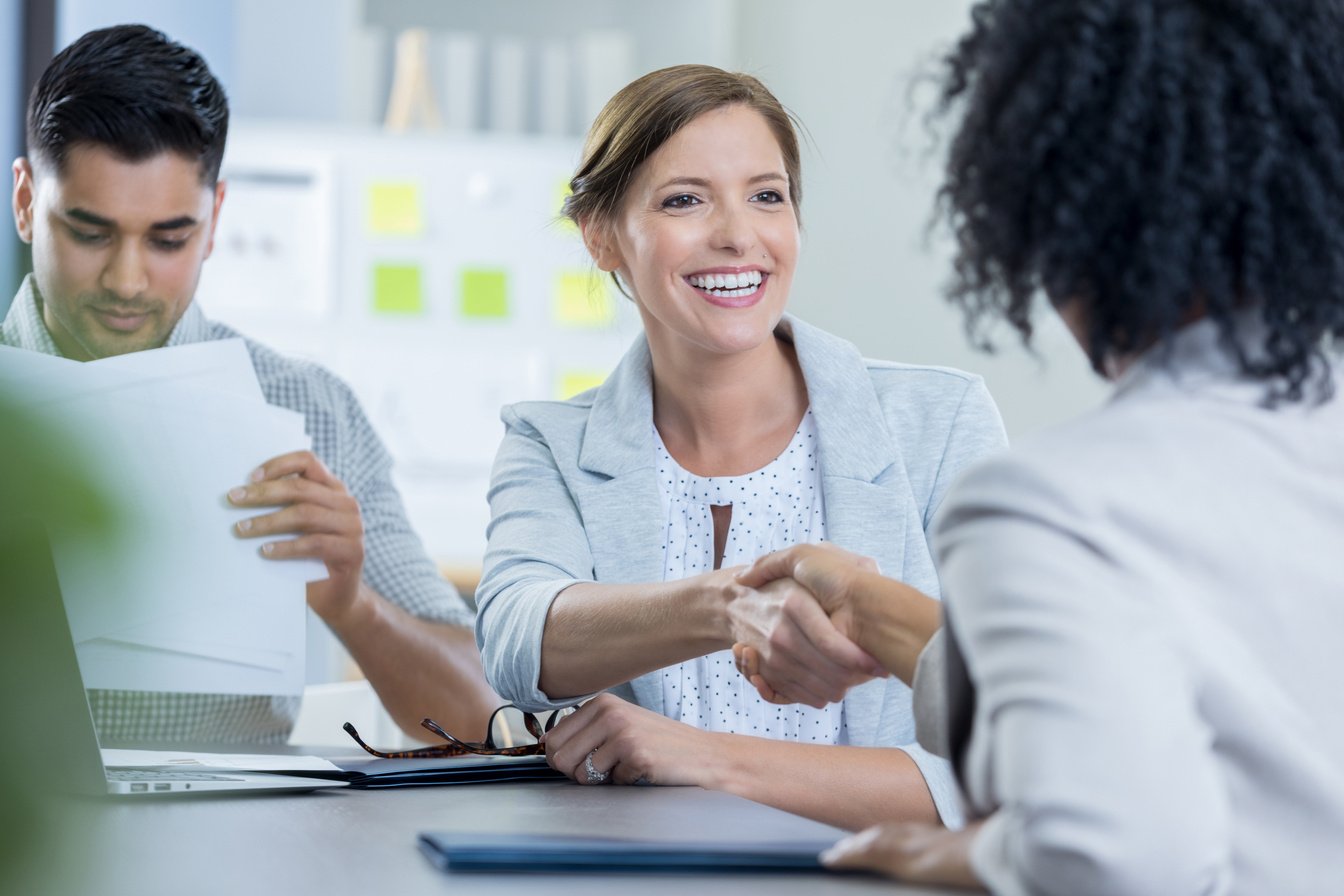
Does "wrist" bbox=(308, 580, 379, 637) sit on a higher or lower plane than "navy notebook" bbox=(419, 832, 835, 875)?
lower

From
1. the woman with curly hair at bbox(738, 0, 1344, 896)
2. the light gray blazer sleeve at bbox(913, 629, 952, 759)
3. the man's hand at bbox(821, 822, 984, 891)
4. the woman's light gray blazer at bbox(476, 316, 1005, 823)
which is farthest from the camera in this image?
the woman's light gray blazer at bbox(476, 316, 1005, 823)

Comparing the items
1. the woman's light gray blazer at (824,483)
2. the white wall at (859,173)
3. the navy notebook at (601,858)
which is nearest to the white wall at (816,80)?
the white wall at (859,173)

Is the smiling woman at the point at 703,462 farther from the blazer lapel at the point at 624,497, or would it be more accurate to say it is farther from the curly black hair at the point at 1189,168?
the curly black hair at the point at 1189,168

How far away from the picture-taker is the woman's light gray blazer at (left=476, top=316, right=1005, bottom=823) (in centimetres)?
142

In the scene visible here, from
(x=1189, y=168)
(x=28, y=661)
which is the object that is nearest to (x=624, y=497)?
(x=1189, y=168)

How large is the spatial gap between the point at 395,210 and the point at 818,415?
2241 millimetres

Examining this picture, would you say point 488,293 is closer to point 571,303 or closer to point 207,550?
point 571,303

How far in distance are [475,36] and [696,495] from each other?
270 centimetres

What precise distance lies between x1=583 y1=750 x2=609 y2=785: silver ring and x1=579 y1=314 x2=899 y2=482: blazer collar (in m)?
0.44

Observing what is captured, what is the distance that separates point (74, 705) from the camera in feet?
2.93

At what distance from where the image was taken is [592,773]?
1.16 m

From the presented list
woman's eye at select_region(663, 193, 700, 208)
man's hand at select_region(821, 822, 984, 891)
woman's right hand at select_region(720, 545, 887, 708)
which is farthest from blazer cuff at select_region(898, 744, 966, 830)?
woman's eye at select_region(663, 193, 700, 208)

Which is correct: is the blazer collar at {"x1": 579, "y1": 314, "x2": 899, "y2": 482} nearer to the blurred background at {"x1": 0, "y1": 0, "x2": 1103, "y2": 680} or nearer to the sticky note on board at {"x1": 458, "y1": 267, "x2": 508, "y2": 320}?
the blurred background at {"x1": 0, "y1": 0, "x2": 1103, "y2": 680}

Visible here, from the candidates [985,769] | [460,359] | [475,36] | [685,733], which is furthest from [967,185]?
[475,36]
